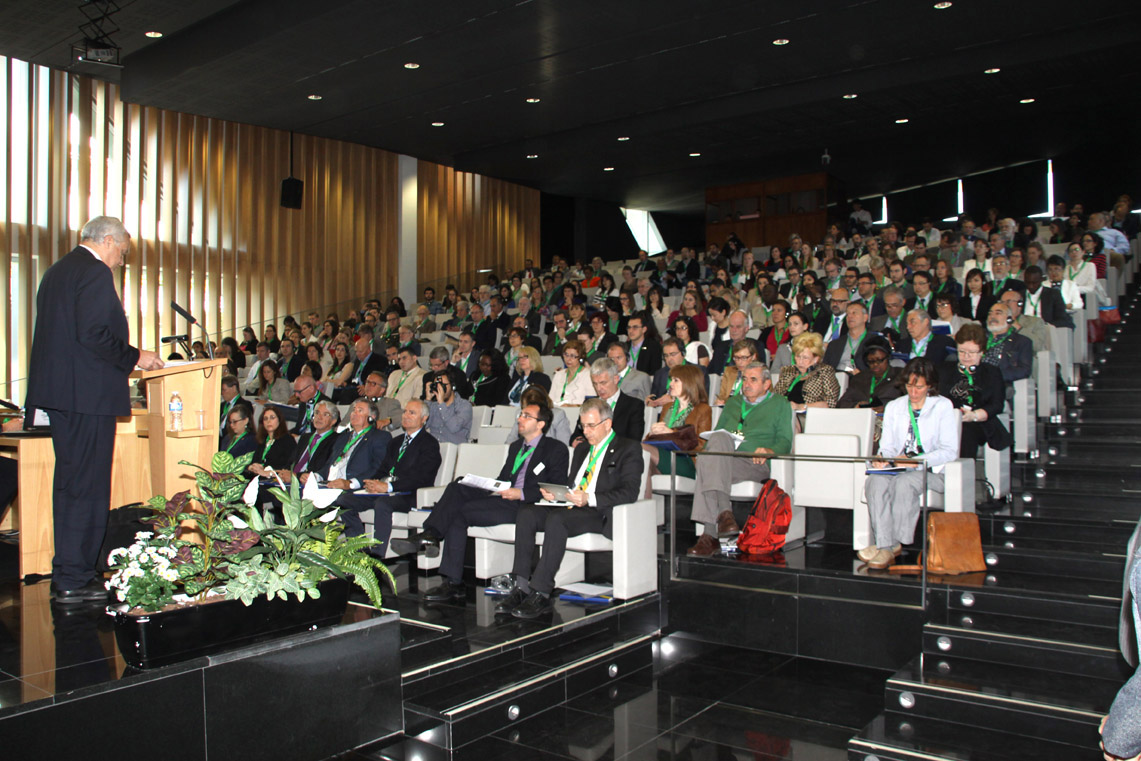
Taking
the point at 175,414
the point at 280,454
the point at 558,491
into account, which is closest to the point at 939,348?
the point at 558,491

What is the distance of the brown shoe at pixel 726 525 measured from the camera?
4.67m

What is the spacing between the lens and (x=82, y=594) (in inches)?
127

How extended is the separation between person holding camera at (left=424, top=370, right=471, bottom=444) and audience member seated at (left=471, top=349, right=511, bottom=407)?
1.11 meters

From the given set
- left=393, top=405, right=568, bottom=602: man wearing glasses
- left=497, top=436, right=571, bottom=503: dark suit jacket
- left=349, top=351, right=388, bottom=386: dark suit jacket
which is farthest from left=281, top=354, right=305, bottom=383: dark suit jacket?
left=497, top=436, right=571, bottom=503: dark suit jacket

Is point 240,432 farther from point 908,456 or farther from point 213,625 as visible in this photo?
point 908,456

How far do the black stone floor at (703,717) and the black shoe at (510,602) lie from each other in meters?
0.55

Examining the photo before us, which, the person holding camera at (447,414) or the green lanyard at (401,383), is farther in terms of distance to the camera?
the green lanyard at (401,383)

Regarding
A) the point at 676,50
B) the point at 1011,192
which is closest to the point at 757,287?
the point at 676,50

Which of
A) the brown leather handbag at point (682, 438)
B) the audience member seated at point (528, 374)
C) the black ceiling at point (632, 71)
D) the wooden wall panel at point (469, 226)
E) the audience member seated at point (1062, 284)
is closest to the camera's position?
the brown leather handbag at point (682, 438)

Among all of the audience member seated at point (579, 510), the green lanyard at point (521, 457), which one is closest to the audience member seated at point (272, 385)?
the green lanyard at point (521, 457)

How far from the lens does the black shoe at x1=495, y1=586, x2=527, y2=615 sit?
410 cm

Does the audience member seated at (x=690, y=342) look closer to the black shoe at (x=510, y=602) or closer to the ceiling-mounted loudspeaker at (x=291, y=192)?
the black shoe at (x=510, y=602)

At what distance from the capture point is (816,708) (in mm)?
3623

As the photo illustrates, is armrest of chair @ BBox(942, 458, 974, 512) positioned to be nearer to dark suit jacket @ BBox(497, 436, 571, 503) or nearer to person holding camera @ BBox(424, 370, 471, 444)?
dark suit jacket @ BBox(497, 436, 571, 503)
